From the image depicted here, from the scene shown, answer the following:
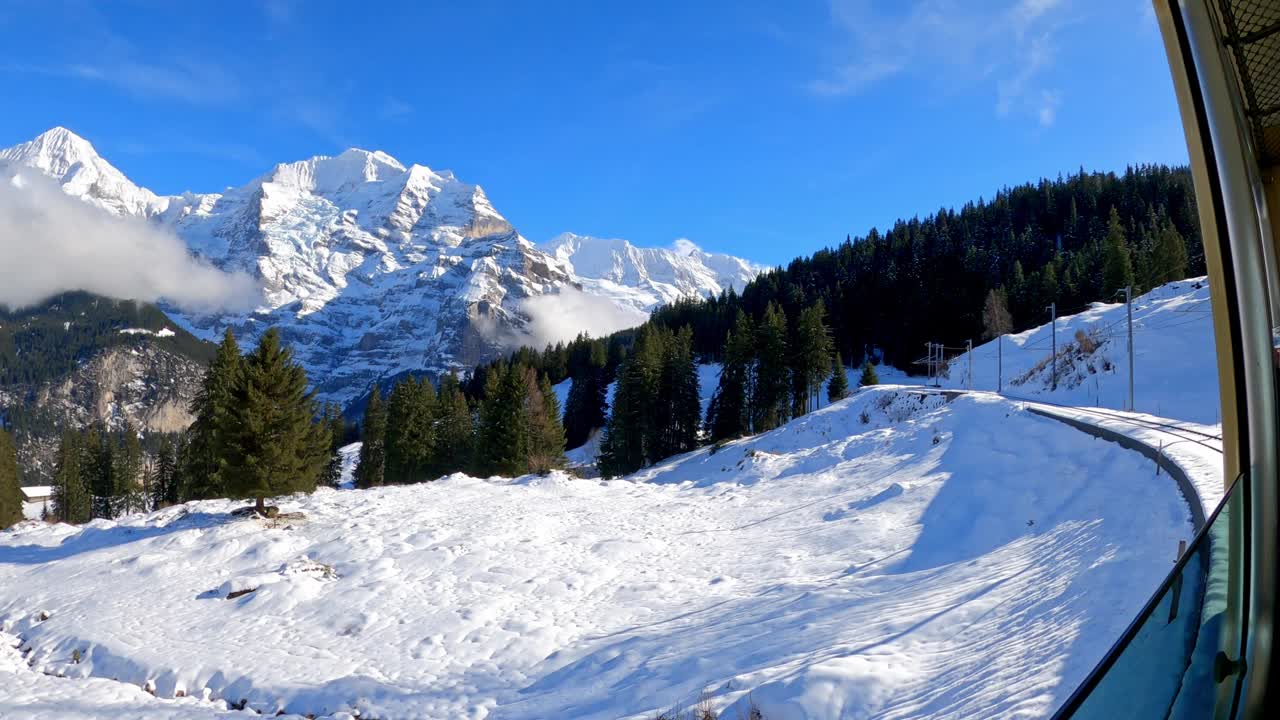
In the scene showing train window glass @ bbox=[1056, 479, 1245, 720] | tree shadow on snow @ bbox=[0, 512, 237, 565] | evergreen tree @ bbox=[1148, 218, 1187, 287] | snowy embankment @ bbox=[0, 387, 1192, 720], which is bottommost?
snowy embankment @ bbox=[0, 387, 1192, 720]

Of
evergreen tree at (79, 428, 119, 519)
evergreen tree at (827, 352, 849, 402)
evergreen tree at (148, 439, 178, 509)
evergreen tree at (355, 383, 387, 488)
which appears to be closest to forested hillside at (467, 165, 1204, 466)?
evergreen tree at (827, 352, 849, 402)

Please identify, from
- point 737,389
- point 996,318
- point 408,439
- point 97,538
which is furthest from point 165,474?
point 996,318

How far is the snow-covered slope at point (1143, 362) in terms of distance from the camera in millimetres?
29094

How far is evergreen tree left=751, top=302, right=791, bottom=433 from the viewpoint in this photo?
4994cm

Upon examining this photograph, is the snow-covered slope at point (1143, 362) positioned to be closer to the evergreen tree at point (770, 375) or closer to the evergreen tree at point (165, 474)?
the evergreen tree at point (770, 375)

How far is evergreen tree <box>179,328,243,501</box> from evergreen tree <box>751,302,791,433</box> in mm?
35476

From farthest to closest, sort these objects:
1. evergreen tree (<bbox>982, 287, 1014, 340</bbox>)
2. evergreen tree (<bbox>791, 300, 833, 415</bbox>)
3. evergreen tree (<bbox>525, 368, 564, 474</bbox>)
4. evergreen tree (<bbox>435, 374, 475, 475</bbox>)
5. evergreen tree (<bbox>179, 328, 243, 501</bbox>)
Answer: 1. evergreen tree (<bbox>982, 287, 1014, 340</bbox>)
2. evergreen tree (<bbox>791, 300, 833, 415</bbox>)
3. evergreen tree (<bbox>435, 374, 475, 475</bbox>)
4. evergreen tree (<bbox>525, 368, 564, 474</bbox>)
5. evergreen tree (<bbox>179, 328, 243, 501</bbox>)

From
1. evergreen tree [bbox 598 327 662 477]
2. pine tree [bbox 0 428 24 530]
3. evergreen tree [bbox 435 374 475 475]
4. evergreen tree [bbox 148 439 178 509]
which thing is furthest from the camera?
evergreen tree [bbox 148 439 178 509]

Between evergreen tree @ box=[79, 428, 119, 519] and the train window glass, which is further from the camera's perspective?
evergreen tree @ box=[79, 428, 119, 519]

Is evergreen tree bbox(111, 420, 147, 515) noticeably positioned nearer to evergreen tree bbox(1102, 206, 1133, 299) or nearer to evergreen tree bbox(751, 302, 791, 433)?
evergreen tree bbox(751, 302, 791, 433)

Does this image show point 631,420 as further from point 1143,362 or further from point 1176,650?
point 1176,650

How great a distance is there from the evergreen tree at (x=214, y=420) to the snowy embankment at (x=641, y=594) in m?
3.06

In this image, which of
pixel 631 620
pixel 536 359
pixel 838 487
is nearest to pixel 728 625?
pixel 631 620

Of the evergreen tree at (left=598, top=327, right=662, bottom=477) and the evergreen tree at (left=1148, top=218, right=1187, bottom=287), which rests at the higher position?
the evergreen tree at (left=1148, top=218, right=1187, bottom=287)
